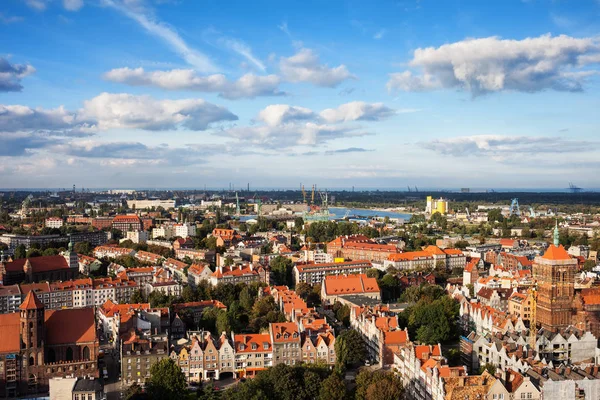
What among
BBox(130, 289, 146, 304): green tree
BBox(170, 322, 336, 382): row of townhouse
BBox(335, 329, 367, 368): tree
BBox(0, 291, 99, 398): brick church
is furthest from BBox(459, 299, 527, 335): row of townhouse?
BBox(130, 289, 146, 304): green tree

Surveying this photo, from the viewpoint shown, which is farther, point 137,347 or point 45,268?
point 45,268

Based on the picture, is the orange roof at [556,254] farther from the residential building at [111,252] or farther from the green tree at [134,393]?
the residential building at [111,252]

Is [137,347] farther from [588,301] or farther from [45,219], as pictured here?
[45,219]

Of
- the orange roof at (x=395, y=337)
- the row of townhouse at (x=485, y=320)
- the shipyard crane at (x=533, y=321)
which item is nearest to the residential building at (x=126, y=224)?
the row of townhouse at (x=485, y=320)

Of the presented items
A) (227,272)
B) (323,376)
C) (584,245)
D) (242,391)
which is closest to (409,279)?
(227,272)

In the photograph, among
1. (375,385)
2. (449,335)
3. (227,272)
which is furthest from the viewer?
(227,272)

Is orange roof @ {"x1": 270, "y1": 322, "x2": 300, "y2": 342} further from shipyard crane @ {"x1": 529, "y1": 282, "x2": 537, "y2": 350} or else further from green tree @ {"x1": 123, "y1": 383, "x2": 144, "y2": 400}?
shipyard crane @ {"x1": 529, "y1": 282, "x2": 537, "y2": 350}
